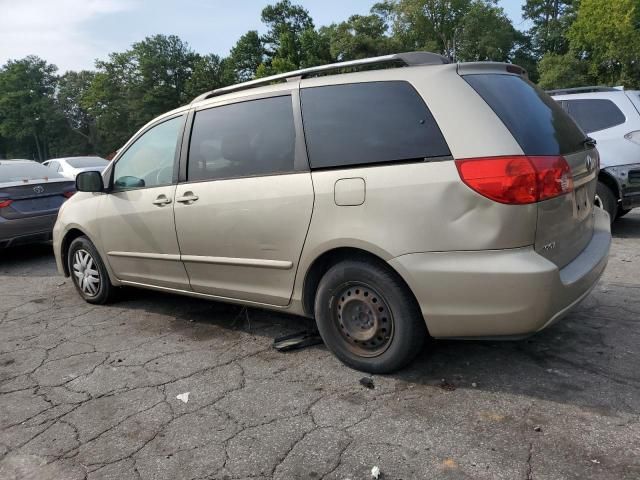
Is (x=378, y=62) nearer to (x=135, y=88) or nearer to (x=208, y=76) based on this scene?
(x=208, y=76)

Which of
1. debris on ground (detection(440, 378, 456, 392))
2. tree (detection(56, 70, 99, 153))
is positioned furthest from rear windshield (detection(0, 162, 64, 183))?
tree (detection(56, 70, 99, 153))

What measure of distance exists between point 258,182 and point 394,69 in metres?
1.12

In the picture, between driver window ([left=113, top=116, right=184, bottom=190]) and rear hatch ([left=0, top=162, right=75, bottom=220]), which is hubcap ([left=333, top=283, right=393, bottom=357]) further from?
rear hatch ([left=0, top=162, right=75, bottom=220])

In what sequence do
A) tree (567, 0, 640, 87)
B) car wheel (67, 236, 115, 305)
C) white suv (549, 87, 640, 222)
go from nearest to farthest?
car wheel (67, 236, 115, 305) < white suv (549, 87, 640, 222) < tree (567, 0, 640, 87)

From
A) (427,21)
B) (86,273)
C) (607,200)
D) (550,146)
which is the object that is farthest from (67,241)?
(427,21)

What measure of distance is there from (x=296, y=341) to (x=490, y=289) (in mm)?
1611

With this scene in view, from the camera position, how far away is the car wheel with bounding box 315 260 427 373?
292cm

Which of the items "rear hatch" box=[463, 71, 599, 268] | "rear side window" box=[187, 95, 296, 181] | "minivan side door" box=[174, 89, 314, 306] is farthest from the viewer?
"rear side window" box=[187, 95, 296, 181]

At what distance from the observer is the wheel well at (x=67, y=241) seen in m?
5.12

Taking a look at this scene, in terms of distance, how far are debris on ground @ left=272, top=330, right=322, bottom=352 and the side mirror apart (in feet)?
7.02

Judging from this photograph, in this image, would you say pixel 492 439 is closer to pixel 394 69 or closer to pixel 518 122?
pixel 518 122

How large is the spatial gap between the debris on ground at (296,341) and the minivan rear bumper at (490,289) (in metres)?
1.15

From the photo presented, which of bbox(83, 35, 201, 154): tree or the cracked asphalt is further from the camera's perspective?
bbox(83, 35, 201, 154): tree

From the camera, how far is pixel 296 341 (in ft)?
12.3
